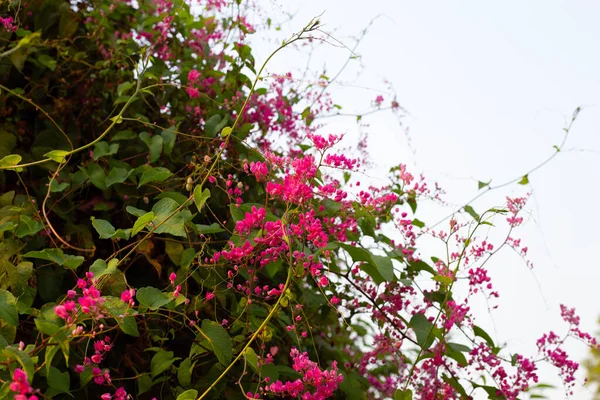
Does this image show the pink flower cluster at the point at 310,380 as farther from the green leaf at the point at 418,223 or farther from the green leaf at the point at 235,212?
the green leaf at the point at 418,223

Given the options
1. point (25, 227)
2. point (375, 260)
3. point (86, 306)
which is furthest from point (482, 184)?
point (86, 306)

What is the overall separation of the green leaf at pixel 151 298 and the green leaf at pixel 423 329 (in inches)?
31.6

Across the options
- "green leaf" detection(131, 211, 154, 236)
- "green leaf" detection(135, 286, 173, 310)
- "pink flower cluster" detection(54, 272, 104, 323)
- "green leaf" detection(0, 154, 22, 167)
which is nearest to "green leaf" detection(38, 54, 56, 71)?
"green leaf" detection(0, 154, 22, 167)

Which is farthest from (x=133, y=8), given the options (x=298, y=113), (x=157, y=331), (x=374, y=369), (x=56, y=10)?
(x=374, y=369)

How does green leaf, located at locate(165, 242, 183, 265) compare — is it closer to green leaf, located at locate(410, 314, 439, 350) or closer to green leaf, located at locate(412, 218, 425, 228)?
green leaf, located at locate(410, 314, 439, 350)

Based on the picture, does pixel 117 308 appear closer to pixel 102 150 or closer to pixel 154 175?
pixel 154 175

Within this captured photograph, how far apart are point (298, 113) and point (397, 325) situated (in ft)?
3.48

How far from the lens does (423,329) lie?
2.01m

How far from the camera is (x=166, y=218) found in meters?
1.58

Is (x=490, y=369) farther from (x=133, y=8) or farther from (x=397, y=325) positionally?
(x=133, y=8)

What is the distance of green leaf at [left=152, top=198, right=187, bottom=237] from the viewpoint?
1.57 metres

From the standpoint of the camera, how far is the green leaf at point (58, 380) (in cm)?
147

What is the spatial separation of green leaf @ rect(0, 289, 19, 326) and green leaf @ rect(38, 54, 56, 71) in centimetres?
113

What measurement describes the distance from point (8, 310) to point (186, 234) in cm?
47
